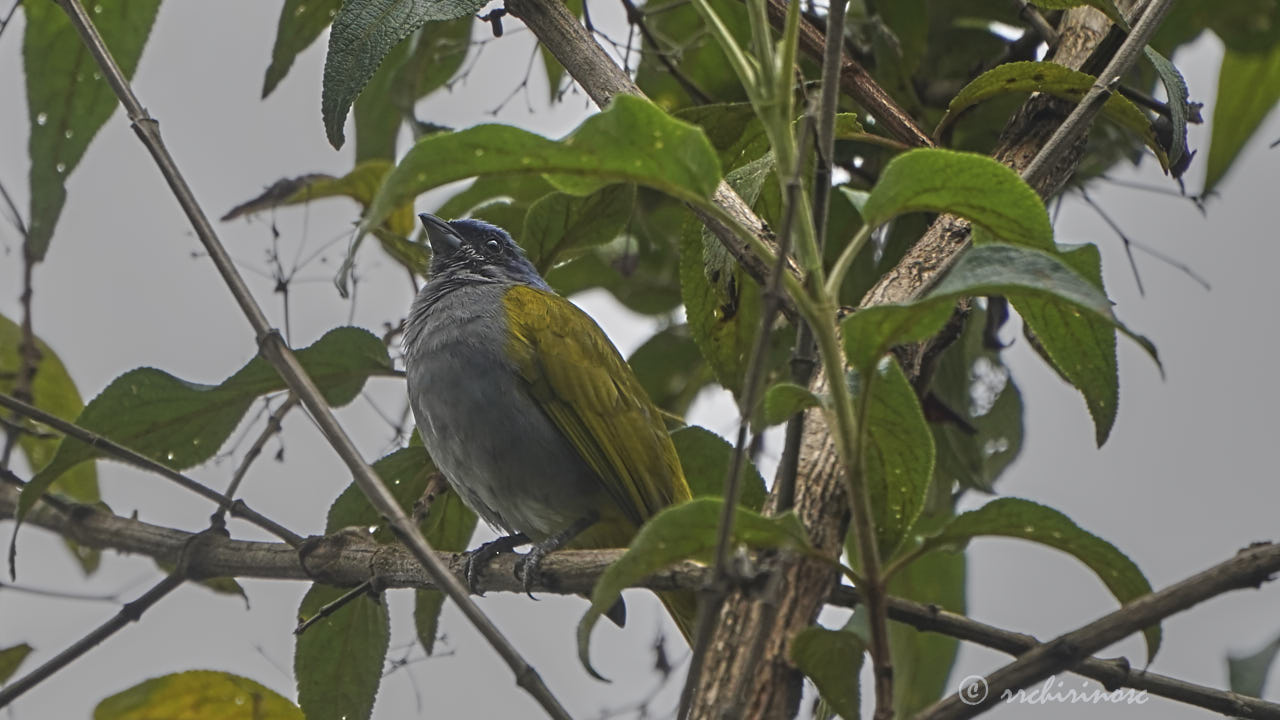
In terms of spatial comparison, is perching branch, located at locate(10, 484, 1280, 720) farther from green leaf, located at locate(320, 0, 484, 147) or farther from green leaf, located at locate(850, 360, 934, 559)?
green leaf, located at locate(320, 0, 484, 147)

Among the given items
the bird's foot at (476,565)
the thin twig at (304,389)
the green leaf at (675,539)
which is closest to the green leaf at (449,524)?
Result: the bird's foot at (476,565)

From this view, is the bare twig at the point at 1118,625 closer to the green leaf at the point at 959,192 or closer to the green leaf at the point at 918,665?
the green leaf at the point at 959,192

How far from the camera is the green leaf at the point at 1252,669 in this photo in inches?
77.9

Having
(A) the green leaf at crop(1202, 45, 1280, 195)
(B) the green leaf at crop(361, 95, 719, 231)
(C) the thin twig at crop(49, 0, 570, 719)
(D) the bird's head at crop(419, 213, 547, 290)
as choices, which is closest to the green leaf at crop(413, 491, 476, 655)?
(D) the bird's head at crop(419, 213, 547, 290)

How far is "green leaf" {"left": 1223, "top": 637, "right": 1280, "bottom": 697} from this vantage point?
6.49 feet

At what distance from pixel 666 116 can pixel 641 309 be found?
84.9 inches

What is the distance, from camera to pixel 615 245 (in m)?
3.33

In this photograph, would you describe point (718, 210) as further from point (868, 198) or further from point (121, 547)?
point (121, 547)

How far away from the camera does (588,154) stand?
4.47 feet

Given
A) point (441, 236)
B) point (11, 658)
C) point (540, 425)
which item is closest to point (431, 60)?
point (441, 236)

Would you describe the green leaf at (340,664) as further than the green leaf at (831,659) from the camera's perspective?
Yes

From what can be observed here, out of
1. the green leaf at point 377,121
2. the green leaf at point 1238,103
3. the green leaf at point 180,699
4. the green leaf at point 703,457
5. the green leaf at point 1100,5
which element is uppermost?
the green leaf at point 377,121

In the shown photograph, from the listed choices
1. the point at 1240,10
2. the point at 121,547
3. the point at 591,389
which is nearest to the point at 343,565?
the point at 121,547

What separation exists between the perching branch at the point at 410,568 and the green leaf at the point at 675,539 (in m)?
0.31
